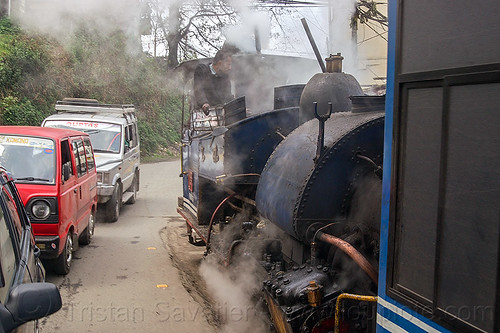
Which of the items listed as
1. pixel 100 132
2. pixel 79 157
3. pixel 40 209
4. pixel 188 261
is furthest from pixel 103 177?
pixel 40 209

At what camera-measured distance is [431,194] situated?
6.49ft

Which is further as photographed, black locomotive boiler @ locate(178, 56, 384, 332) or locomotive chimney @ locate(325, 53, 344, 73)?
locomotive chimney @ locate(325, 53, 344, 73)

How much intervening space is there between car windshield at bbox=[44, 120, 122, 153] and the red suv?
12.1 feet

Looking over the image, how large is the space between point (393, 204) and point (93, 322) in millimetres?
4215

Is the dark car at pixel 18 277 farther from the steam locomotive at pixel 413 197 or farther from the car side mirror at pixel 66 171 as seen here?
the car side mirror at pixel 66 171

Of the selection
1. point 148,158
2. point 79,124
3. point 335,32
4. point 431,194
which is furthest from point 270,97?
point 148,158

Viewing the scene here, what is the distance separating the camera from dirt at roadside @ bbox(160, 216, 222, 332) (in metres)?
6.04

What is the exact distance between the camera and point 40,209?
6.25 m

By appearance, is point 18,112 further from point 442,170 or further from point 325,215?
point 442,170

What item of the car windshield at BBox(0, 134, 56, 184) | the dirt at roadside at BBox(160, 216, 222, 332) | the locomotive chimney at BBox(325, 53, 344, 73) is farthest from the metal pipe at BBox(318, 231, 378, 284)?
the car windshield at BBox(0, 134, 56, 184)

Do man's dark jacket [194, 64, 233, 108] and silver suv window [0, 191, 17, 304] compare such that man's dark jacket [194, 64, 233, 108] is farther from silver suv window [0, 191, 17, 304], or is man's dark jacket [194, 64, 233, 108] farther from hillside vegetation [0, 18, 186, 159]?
silver suv window [0, 191, 17, 304]

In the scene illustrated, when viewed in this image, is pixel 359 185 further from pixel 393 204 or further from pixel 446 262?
pixel 446 262

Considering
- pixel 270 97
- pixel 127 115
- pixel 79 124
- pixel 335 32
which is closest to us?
pixel 335 32

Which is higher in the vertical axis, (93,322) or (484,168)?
(484,168)
